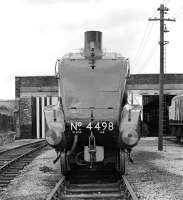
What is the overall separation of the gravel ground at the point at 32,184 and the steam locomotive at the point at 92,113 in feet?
2.77

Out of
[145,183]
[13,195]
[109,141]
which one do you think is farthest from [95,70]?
[13,195]

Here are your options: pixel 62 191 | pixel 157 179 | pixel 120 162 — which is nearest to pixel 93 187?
pixel 62 191

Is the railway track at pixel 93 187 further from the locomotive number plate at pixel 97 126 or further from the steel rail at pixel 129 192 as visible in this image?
the locomotive number plate at pixel 97 126

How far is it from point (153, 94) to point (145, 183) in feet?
93.5

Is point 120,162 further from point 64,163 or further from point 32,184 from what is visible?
point 32,184

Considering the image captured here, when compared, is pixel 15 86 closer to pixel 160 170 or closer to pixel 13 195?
pixel 160 170

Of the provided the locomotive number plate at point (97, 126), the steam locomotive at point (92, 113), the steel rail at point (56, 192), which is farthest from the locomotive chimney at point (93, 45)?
the steel rail at point (56, 192)

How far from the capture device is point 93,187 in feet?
33.6

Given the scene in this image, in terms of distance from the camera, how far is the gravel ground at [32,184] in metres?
9.43

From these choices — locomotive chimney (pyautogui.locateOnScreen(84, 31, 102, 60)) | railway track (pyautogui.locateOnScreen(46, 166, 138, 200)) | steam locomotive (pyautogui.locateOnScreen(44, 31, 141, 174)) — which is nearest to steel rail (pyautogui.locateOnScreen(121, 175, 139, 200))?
railway track (pyautogui.locateOnScreen(46, 166, 138, 200))

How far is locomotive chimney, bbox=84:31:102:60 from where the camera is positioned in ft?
39.0

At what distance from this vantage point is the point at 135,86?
129ft

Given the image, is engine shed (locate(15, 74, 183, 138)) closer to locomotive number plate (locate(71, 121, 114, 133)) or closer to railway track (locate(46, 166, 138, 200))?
railway track (locate(46, 166, 138, 200))

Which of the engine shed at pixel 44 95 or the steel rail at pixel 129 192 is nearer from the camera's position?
the steel rail at pixel 129 192
